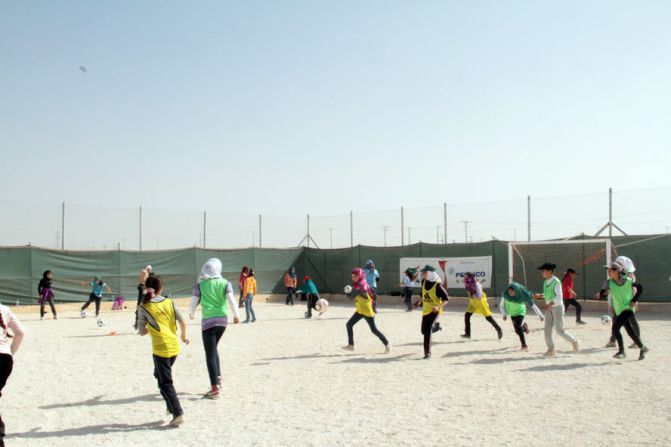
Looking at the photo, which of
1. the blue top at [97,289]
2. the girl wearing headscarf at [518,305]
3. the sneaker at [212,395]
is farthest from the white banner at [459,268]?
the sneaker at [212,395]

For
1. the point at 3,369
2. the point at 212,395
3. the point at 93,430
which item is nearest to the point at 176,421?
the point at 93,430

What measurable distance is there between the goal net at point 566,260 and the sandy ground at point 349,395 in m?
6.61

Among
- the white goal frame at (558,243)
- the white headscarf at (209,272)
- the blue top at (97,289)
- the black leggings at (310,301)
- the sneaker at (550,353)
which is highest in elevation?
the white goal frame at (558,243)

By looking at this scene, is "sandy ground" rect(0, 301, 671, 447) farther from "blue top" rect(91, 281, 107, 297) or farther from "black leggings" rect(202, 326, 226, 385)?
"blue top" rect(91, 281, 107, 297)

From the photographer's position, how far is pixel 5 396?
24.2 ft

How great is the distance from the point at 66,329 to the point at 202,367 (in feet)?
24.6

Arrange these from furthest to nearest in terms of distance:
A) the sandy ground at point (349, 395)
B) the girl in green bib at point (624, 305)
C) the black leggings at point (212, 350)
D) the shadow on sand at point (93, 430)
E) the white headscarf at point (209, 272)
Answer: the girl in green bib at point (624, 305), the white headscarf at point (209, 272), the black leggings at point (212, 350), the shadow on sand at point (93, 430), the sandy ground at point (349, 395)

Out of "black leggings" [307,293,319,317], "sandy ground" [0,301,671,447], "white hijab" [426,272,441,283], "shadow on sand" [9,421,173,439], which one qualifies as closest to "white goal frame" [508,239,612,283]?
"sandy ground" [0,301,671,447]

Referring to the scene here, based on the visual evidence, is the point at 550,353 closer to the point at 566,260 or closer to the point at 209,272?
the point at 209,272

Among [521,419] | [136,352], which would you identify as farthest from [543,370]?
[136,352]

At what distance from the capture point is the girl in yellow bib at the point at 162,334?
19.5ft

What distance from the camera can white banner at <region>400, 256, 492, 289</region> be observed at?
21141 mm

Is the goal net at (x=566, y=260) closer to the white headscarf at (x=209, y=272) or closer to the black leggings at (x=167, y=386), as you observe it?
the white headscarf at (x=209, y=272)

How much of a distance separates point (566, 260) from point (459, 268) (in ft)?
12.8
